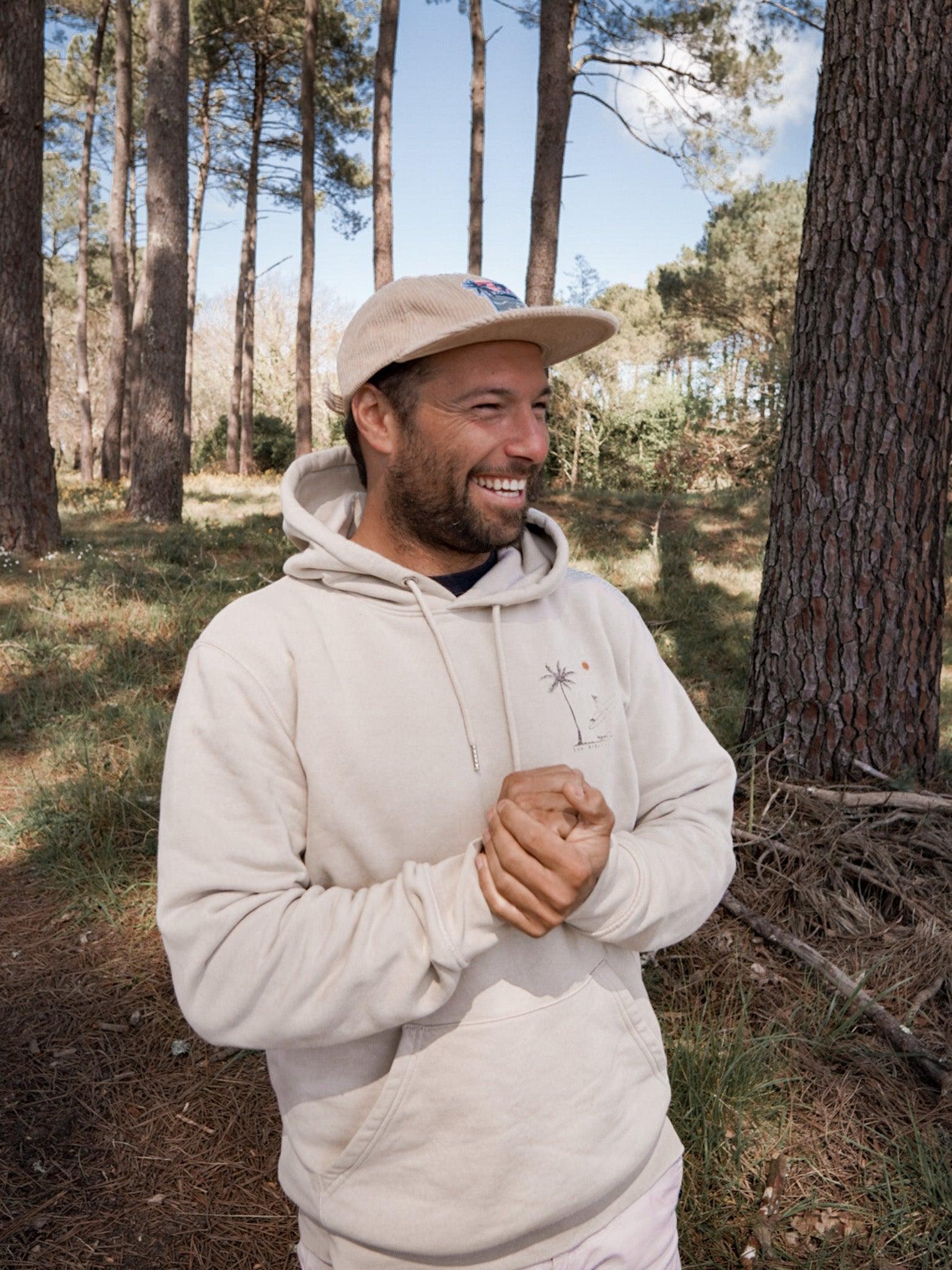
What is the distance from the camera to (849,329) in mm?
3520

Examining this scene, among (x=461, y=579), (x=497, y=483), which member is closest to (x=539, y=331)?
(x=497, y=483)

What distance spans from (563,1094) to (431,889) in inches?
15.4

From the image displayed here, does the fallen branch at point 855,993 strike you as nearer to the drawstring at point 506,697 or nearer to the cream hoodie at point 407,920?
the cream hoodie at point 407,920

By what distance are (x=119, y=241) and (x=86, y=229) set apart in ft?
14.4

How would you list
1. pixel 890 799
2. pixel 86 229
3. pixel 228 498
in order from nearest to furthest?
pixel 890 799
pixel 228 498
pixel 86 229

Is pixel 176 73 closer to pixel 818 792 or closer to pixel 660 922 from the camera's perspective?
pixel 818 792

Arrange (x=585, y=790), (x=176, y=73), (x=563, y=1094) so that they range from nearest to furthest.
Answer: (x=585, y=790) → (x=563, y=1094) → (x=176, y=73)

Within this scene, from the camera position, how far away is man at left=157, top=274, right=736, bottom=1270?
1190 mm

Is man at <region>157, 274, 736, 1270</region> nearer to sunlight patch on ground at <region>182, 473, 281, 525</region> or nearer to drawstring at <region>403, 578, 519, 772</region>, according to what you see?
drawstring at <region>403, 578, 519, 772</region>

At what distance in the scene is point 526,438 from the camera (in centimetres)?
150

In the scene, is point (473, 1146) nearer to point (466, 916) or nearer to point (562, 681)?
point (466, 916)

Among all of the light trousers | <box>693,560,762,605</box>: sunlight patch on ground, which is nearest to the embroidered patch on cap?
the light trousers

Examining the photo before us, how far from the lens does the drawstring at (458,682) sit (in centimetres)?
138

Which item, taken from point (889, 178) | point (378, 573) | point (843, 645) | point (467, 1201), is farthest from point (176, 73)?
point (467, 1201)
